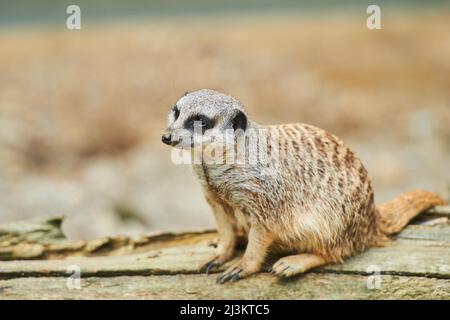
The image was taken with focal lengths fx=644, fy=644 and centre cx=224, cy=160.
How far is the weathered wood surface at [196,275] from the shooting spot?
2.40 metres

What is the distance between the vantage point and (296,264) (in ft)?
7.97

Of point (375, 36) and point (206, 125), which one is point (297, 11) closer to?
point (375, 36)

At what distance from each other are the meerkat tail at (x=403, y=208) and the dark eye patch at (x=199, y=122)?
967mm

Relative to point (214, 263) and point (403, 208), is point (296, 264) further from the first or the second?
point (403, 208)

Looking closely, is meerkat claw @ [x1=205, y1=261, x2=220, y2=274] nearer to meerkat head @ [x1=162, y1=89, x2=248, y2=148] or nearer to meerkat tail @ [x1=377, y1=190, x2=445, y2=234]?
meerkat head @ [x1=162, y1=89, x2=248, y2=148]

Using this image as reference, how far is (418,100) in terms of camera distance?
648cm

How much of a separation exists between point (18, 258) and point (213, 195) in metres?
0.93

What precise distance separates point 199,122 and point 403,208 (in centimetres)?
113

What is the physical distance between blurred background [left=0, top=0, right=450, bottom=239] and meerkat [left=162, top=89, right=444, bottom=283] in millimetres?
1504

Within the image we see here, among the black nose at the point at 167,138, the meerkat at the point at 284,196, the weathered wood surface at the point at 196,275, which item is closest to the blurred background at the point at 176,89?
the weathered wood surface at the point at 196,275

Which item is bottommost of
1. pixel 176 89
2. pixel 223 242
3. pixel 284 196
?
pixel 223 242

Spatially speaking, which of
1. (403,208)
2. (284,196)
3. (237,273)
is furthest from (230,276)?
(403,208)

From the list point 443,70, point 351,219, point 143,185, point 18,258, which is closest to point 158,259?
point 18,258

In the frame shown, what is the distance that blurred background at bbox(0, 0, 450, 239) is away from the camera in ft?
16.4
